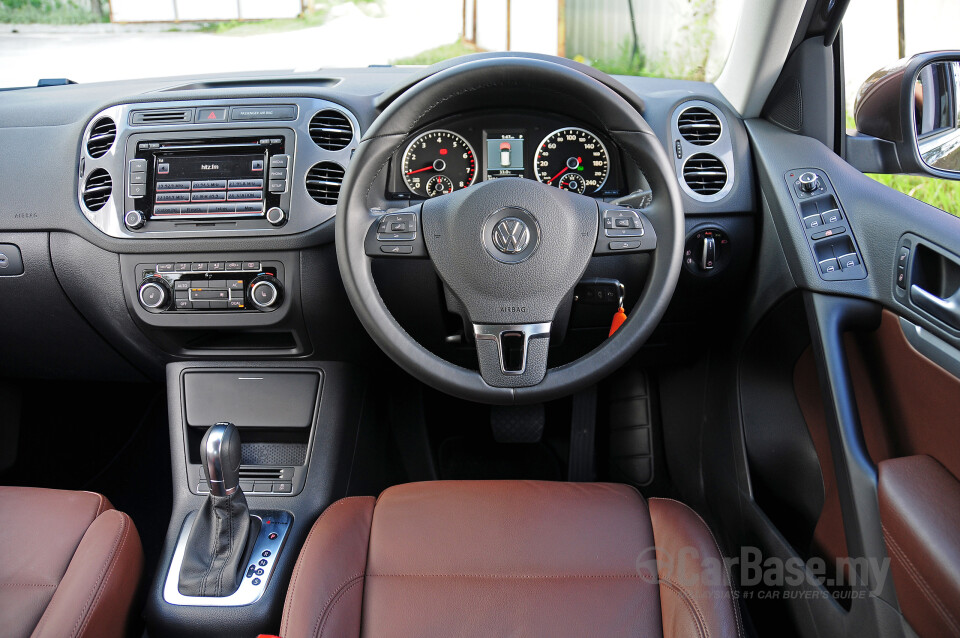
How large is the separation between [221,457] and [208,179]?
0.65m

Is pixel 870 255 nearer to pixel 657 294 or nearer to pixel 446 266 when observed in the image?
pixel 657 294

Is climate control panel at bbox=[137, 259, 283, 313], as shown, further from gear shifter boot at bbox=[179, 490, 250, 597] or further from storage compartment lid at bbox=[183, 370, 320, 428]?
gear shifter boot at bbox=[179, 490, 250, 597]

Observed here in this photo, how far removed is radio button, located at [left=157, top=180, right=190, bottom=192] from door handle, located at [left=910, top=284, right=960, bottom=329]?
148 centimetres

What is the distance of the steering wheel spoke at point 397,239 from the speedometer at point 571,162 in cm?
41

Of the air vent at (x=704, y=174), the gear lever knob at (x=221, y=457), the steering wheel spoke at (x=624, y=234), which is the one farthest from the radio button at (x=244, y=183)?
the air vent at (x=704, y=174)

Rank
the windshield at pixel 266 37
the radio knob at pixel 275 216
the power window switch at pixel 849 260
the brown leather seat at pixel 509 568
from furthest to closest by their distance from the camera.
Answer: the windshield at pixel 266 37
the radio knob at pixel 275 216
the power window switch at pixel 849 260
the brown leather seat at pixel 509 568

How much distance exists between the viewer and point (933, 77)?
4.80ft

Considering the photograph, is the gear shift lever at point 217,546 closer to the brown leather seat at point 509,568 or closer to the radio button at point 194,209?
the brown leather seat at point 509,568

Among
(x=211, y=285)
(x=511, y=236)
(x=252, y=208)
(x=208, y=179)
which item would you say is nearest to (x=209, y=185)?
(x=208, y=179)

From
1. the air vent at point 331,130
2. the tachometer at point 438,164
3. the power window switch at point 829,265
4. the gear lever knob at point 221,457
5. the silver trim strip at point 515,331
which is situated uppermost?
the air vent at point 331,130

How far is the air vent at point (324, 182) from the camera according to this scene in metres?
1.56

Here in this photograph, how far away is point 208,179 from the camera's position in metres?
1.58

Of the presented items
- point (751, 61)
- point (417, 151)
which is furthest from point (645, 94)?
point (417, 151)

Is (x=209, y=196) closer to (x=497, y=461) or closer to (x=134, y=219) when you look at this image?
(x=134, y=219)
